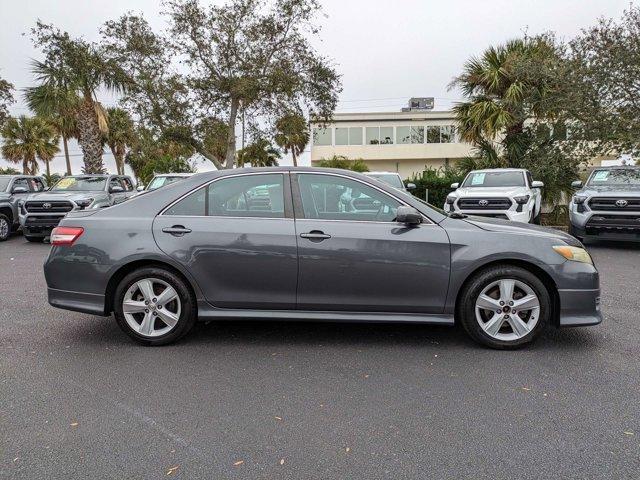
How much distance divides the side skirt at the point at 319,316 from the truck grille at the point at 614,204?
7.93 meters

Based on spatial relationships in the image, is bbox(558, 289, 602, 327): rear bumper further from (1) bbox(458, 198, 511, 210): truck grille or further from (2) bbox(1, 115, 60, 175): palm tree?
(2) bbox(1, 115, 60, 175): palm tree

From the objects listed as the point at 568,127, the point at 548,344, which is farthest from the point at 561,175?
the point at 548,344

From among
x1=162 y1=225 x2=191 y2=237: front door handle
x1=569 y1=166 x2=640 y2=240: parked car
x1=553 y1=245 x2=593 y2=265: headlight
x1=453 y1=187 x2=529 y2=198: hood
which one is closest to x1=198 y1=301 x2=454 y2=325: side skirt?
x1=162 y1=225 x2=191 y2=237: front door handle

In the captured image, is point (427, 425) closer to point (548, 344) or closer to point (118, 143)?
point (548, 344)

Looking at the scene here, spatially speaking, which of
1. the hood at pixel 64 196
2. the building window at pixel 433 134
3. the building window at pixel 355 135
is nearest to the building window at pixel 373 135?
the building window at pixel 355 135

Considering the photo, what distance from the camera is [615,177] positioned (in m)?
11.5

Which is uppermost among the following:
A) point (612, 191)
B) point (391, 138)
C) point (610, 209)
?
point (391, 138)

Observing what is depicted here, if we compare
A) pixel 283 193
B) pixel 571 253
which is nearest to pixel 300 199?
pixel 283 193

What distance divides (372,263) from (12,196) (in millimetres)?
12687

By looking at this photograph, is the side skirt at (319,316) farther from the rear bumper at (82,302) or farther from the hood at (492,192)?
the hood at (492,192)

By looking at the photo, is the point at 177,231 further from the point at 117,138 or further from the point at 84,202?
the point at 117,138

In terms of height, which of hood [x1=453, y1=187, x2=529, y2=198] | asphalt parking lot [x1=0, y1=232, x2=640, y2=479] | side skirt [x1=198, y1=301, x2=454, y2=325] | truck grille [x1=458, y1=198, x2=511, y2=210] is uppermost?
hood [x1=453, y1=187, x2=529, y2=198]

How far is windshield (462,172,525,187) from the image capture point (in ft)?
44.2

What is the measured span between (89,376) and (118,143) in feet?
135
